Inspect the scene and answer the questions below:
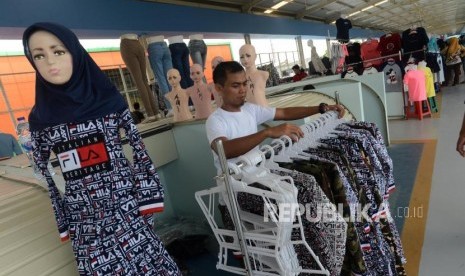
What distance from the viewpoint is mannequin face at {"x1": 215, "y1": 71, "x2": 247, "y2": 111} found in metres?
1.69

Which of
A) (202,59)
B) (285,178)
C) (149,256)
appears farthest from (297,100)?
(149,256)

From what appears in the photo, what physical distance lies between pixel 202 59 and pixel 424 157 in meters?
3.09

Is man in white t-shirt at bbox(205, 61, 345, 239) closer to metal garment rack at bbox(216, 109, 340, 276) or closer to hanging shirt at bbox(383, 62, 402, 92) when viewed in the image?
metal garment rack at bbox(216, 109, 340, 276)

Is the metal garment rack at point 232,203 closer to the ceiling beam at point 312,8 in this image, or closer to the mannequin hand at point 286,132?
the mannequin hand at point 286,132

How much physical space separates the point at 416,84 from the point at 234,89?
523 centimetres

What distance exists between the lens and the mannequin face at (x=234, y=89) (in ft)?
5.55

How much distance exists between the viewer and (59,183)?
1.26 m

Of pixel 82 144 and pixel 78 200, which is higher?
pixel 82 144

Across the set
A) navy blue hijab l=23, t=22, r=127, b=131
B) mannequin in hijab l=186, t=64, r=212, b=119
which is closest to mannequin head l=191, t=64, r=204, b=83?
mannequin in hijab l=186, t=64, r=212, b=119

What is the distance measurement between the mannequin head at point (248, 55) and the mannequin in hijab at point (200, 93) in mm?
480

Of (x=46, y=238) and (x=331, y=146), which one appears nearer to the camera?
(x=46, y=238)

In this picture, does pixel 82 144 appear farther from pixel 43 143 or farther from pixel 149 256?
pixel 149 256

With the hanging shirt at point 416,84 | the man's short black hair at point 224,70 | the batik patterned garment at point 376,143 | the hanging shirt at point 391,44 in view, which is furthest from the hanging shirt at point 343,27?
the man's short black hair at point 224,70

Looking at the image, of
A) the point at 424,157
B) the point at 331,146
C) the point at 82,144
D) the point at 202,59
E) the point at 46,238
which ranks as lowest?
the point at 424,157
